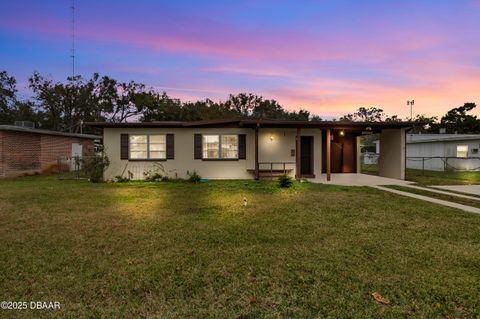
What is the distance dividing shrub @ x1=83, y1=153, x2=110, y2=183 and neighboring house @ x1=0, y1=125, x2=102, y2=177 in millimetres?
4236

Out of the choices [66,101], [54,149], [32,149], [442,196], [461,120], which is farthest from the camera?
[461,120]

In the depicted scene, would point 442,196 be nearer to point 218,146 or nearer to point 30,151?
point 218,146

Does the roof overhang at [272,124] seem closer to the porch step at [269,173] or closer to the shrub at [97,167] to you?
the shrub at [97,167]

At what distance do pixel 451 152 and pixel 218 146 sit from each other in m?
18.6

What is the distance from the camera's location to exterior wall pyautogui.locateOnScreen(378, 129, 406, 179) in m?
14.1

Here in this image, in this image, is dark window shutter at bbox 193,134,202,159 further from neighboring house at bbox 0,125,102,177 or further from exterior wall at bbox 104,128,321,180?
neighboring house at bbox 0,125,102,177

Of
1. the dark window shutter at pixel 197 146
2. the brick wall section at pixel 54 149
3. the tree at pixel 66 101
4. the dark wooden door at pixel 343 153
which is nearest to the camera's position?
the dark window shutter at pixel 197 146

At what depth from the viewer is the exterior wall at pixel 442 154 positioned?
21.3 metres

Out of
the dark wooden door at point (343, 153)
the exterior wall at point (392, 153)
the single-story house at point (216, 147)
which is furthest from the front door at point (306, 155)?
the exterior wall at point (392, 153)

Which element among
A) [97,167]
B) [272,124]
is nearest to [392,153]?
[272,124]

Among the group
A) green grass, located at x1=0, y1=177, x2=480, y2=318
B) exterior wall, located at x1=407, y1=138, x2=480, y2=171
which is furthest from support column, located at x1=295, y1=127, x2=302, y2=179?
exterior wall, located at x1=407, y1=138, x2=480, y2=171

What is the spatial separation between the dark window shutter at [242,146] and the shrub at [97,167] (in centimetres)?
593

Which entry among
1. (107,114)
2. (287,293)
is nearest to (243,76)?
(287,293)

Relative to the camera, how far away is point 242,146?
13.9 meters
